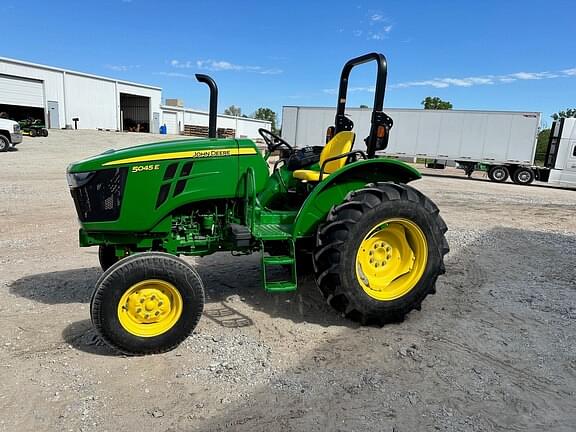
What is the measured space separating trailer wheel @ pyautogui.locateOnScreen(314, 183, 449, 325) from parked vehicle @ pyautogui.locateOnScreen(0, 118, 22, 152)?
18.4 meters

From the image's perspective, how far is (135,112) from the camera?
44844 mm

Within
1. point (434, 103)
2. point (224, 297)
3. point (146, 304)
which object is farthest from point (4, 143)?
point (434, 103)

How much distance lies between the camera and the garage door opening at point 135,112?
43.1 metres

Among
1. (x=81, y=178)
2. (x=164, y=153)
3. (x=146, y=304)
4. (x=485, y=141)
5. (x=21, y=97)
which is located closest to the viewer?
(x=146, y=304)

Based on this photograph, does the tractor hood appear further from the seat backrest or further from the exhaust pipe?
the seat backrest

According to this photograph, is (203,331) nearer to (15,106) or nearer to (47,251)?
(47,251)

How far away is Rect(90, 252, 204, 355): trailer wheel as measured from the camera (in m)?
2.96

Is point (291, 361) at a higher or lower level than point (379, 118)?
lower

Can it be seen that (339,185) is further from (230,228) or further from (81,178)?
(81,178)

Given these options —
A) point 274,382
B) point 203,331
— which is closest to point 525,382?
point 274,382

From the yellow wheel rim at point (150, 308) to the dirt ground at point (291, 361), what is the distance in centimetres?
22

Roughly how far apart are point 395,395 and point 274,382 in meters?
0.79

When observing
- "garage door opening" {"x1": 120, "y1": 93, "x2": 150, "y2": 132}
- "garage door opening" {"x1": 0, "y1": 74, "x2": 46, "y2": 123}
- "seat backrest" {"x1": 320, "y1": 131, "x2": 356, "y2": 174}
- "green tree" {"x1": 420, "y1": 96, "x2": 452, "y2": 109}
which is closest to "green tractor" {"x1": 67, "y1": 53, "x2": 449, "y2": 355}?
"seat backrest" {"x1": 320, "y1": 131, "x2": 356, "y2": 174}

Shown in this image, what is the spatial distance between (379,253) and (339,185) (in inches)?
27.6
